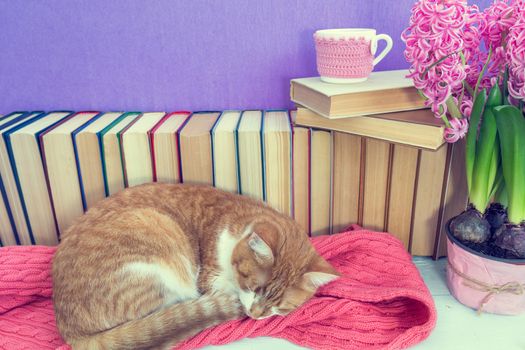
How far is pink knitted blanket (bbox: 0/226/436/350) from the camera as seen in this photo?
0.87 meters

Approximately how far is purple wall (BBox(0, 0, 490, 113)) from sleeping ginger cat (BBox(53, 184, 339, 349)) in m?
0.28

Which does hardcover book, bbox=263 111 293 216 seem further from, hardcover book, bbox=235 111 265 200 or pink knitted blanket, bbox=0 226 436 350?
pink knitted blanket, bbox=0 226 436 350

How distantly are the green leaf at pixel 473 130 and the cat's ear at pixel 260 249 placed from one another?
46 centimetres

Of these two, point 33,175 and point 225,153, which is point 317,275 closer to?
point 225,153

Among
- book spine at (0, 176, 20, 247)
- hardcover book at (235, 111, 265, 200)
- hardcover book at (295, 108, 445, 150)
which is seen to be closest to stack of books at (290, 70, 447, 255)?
hardcover book at (295, 108, 445, 150)

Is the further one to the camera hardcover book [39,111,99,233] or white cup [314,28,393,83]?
hardcover book [39,111,99,233]

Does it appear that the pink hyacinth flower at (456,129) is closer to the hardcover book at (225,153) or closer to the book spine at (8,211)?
the hardcover book at (225,153)

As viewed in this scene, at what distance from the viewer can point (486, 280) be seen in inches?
34.7

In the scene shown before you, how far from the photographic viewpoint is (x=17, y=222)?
110 centimetres

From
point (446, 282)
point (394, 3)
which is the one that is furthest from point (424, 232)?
point (394, 3)

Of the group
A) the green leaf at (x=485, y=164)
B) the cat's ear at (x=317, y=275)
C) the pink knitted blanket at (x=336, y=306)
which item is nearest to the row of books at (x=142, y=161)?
the pink knitted blanket at (x=336, y=306)

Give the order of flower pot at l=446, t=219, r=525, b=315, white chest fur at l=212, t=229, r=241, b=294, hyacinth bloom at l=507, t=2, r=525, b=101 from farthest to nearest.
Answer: white chest fur at l=212, t=229, r=241, b=294 < flower pot at l=446, t=219, r=525, b=315 < hyacinth bloom at l=507, t=2, r=525, b=101

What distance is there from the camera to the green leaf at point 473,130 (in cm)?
85

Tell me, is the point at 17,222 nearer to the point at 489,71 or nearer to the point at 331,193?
the point at 331,193
